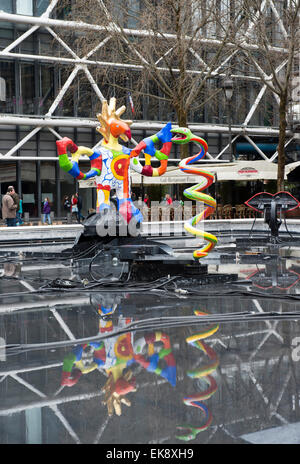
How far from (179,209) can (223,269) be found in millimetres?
14979

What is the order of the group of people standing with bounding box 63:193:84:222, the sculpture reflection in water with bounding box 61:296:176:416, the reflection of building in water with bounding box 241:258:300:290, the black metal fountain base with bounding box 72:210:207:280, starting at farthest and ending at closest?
the group of people standing with bounding box 63:193:84:222
the black metal fountain base with bounding box 72:210:207:280
the reflection of building in water with bounding box 241:258:300:290
the sculpture reflection in water with bounding box 61:296:176:416

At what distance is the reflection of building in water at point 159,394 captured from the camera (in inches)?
183

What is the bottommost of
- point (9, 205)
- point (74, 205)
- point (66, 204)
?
point (66, 204)

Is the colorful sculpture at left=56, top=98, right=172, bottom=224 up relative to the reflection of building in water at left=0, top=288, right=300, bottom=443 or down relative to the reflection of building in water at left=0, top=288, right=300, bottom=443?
up

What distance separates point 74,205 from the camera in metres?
32.5

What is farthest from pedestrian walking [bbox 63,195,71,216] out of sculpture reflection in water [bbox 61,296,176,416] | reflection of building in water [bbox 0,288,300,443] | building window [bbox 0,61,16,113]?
sculpture reflection in water [bbox 61,296,176,416]

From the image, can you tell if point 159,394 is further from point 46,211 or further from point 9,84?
point 9,84

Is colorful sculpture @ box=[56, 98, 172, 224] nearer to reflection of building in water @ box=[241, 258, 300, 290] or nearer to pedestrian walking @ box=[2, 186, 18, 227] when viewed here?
reflection of building in water @ box=[241, 258, 300, 290]

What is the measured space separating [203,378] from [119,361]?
0.99 m

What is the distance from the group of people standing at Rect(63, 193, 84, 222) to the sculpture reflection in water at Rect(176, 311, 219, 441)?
81.2 feet

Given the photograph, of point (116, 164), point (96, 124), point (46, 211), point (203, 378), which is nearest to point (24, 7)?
point (96, 124)

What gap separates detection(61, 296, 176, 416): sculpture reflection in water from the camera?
5.62 meters

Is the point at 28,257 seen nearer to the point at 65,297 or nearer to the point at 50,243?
the point at 50,243

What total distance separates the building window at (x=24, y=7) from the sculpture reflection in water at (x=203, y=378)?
32014 millimetres
